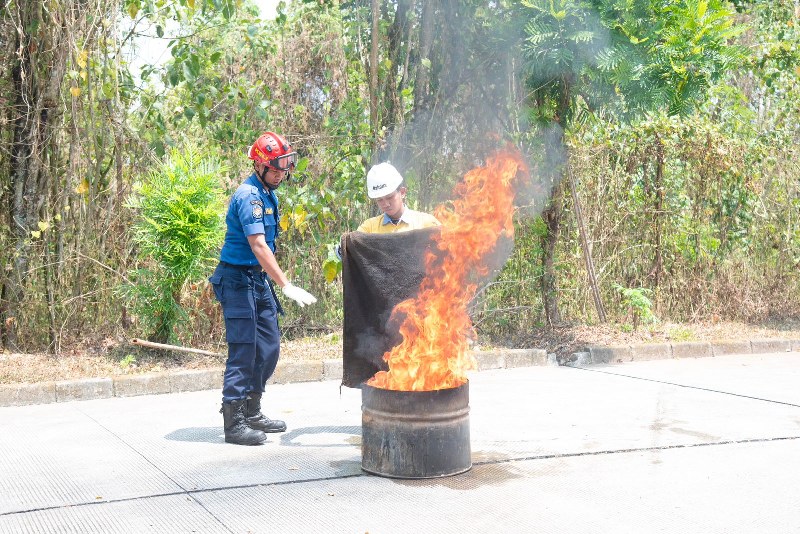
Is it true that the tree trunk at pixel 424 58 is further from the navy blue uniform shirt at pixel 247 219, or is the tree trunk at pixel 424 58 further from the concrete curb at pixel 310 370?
the navy blue uniform shirt at pixel 247 219

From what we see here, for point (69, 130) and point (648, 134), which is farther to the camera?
point (648, 134)

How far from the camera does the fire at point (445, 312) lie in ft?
17.7

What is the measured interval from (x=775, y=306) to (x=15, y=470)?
35.1 feet

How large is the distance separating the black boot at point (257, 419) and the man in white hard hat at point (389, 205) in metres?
1.48

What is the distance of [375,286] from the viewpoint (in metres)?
5.56

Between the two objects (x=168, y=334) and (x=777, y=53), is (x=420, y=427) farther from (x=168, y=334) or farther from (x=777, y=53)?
(x=777, y=53)

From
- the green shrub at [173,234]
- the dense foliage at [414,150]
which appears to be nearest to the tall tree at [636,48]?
the dense foliage at [414,150]

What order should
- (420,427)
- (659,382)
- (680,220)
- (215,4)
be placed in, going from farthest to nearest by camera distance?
(680,220) < (215,4) < (659,382) < (420,427)

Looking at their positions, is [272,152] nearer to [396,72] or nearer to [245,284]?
[245,284]

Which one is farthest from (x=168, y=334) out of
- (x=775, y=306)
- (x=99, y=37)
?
(x=775, y=306)

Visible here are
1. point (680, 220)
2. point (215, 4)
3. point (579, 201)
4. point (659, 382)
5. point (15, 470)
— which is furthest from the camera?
point (680, 220)

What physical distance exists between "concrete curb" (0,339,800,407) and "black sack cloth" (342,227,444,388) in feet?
3.99

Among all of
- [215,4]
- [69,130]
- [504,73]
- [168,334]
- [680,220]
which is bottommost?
[168,334]

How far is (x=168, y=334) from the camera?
9.52 meters
